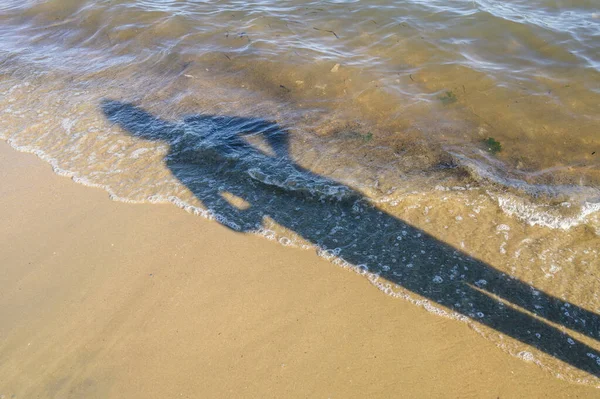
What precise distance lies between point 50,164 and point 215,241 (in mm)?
2832

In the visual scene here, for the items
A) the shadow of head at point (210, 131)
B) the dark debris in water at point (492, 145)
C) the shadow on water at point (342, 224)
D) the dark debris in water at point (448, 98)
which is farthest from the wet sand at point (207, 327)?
the dark debris in water at point (448, 98)

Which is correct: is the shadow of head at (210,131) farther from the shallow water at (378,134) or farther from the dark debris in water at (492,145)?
the dark debris in water at (492,145)

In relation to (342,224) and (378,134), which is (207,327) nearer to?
(342,224)

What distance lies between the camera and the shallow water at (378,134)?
142 inches

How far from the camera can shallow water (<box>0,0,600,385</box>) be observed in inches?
142

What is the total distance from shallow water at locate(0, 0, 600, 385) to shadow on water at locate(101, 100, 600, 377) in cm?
2

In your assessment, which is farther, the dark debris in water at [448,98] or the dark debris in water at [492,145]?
the dark debris in water at [448,98]

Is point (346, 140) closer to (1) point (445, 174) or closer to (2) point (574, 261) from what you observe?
(1) point (445, 174)

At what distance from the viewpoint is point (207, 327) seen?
10.6ft

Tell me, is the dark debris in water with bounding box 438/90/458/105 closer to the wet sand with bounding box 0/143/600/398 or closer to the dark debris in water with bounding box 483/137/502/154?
the dark debris in water with bounding box 483/137/502/154

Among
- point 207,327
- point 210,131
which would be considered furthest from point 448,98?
point 207,327

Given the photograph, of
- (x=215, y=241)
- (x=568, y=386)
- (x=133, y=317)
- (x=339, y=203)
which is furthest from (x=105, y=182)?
(x=568, y=386)

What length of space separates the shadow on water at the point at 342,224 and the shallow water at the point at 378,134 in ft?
0.05

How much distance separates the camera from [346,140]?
17.3 ft
